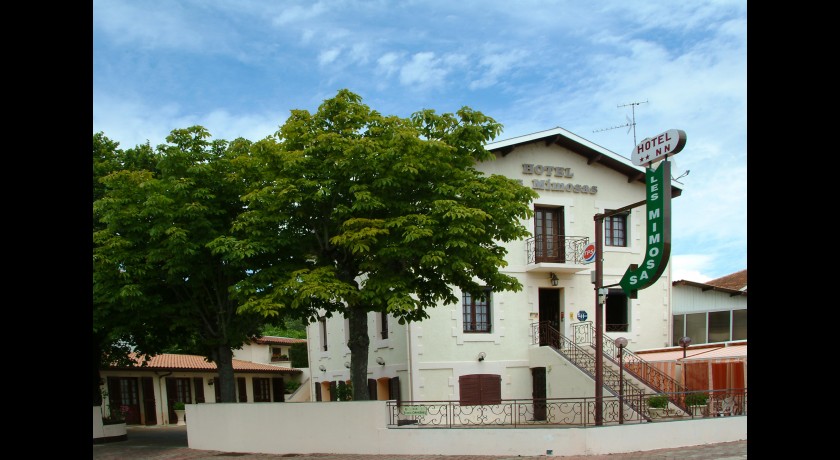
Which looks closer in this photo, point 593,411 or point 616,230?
point 593,411

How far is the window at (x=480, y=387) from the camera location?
878 inches

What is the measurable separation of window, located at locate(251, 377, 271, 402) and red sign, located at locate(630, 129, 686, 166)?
30.4 metres

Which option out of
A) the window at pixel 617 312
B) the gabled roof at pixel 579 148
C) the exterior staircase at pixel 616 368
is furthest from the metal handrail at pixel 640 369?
the gabled roof at pixel 579 148

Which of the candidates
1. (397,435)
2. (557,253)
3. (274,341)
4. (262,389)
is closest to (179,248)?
(397,435)

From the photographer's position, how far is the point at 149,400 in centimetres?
3506

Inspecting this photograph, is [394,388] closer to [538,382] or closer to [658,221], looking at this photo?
[538,382]

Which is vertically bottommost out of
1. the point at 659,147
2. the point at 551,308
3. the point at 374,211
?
the point at 551,308

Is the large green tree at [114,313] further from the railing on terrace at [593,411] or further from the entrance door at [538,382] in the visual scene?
the entrance door at [538,382]

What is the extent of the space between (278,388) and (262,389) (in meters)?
1.31

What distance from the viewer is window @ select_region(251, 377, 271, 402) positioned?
39844mm

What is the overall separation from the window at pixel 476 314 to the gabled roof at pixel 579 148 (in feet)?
14.5
